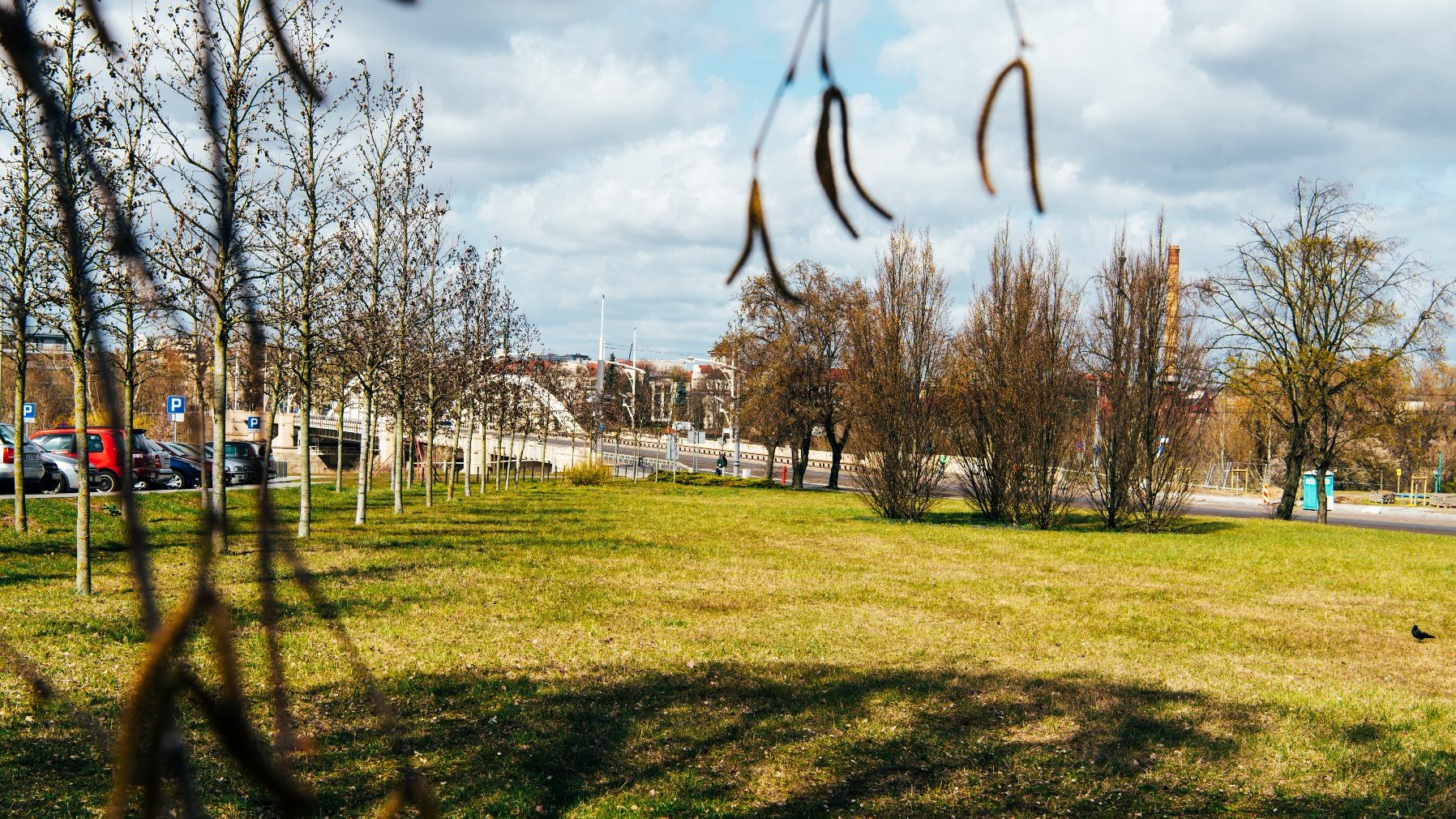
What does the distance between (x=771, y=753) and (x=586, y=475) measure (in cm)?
3359

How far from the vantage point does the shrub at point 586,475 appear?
1558 inches

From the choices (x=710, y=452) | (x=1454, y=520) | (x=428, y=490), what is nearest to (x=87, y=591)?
(x=428, y=490)

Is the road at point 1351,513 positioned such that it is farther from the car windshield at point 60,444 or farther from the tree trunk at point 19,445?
the tree trunk at point 19,445

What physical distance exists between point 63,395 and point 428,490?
2628 cm

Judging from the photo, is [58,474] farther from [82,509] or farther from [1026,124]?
[1026,124]

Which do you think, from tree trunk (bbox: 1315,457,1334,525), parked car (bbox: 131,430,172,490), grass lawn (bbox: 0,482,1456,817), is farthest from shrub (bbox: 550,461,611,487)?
tree trunk (bbox: 1315,457,1334,525)

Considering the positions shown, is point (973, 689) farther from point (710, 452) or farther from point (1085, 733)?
point (710, 452)

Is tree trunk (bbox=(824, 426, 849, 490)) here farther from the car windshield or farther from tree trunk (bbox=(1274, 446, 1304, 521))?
the car windshield

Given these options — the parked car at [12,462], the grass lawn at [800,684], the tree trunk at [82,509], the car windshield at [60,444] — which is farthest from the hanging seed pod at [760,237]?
the car windshield at [60,444]

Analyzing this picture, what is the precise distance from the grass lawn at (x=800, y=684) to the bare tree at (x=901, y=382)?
27.6ft

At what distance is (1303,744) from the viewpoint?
725 centimetres

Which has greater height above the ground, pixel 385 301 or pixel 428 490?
pixel 385 301

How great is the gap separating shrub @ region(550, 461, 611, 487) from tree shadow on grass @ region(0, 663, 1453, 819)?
3142 cm

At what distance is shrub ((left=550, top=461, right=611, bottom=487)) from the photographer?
39.6 m
